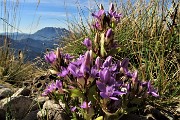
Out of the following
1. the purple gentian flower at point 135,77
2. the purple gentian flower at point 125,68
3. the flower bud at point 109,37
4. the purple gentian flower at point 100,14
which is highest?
the purple gentian flower at point 100,14

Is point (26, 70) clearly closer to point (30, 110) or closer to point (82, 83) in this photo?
point (30, 110)

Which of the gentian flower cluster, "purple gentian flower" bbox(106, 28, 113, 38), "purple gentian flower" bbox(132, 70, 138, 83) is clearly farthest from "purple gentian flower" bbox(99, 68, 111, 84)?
"purple gentian flower" bbox(106, 28, 113, 38)

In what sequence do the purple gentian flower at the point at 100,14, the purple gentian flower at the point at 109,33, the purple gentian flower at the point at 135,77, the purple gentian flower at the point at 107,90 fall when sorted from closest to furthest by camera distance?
the purple gentian flower at the point at 107,90, the purple gentian flower at the point at 135,77, the purple gentian flower at the point at 109,33, the purple gentian flower at the point at 100,14

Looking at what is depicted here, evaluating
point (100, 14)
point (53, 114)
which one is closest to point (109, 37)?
point (100, 14)

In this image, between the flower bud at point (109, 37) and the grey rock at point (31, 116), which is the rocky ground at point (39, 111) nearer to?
the grey rock at point (31, 116)

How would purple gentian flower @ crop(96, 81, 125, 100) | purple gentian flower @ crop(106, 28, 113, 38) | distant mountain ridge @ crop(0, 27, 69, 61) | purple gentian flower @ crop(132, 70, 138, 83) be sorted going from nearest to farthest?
purple gentian flower @ crop(96, 81, 125, 100)
purple gentian flower @ crop(132, 70, 138, 83)
purple gentian flower @ crop(106, 28, 113, 38)
distant mountain ridge @ crop(0, 27, 69, 61)

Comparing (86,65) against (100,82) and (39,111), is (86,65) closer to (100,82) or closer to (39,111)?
(100,82)

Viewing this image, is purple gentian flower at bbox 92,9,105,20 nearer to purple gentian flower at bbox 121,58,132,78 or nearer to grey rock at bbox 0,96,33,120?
purple gentian flower at bbox 121,58,132,78

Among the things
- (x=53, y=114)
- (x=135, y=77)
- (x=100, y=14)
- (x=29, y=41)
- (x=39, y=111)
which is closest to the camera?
(x=135, y=77)

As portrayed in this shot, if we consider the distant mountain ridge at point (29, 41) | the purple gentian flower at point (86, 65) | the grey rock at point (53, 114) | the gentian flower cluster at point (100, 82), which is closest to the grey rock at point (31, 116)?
the grey rock at point (53, 114)
